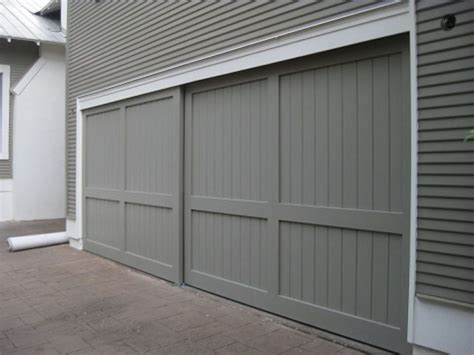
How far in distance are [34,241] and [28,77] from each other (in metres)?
4.90

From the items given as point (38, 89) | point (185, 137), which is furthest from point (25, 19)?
point (185, 137)

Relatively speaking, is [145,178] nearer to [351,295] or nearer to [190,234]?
[190,234]

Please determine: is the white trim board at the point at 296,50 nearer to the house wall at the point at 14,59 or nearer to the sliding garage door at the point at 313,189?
the sliding garage door at the point at 313,189

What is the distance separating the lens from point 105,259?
6.87 meters

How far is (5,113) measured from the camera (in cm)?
1073

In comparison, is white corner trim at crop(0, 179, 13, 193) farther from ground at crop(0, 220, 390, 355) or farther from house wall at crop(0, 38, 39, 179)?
ground at crop(0, 220, 390, 355)

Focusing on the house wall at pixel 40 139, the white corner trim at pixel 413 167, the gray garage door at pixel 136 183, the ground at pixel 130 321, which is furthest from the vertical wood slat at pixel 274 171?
the house wall at pixel 40 139

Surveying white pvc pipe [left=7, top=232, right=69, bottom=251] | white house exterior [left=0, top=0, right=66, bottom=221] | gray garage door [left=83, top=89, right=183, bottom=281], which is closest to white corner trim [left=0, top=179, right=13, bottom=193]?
white house exterior [left=0, top=0, right=66, bottom=221]

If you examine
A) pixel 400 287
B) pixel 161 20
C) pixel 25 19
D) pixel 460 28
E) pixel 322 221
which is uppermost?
pixel 25 19

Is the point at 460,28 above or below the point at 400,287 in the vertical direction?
above

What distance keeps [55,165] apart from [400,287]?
32.3 ft

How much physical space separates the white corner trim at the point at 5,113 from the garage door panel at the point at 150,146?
5.80 meters

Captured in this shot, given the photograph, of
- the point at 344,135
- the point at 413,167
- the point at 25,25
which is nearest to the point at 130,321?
the point at 344,135

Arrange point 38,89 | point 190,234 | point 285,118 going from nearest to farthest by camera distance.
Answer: point 285,118
point 190,234
point 38,89
